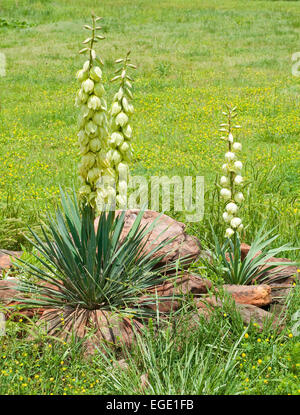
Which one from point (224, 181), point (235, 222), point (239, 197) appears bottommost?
point (235, 222)

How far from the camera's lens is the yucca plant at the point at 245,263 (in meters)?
4.58

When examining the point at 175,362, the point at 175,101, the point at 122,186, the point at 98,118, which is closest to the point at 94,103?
the point at 98,118

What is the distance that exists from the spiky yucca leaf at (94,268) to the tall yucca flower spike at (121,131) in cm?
32

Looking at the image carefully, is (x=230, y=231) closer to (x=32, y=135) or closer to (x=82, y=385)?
(x=82, y=385)

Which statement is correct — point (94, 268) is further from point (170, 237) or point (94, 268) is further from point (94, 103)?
point (94, 103)

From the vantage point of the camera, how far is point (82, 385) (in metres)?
3.67

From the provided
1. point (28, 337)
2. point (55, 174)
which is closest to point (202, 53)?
point (55, 174)

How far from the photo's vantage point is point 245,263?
182 inches

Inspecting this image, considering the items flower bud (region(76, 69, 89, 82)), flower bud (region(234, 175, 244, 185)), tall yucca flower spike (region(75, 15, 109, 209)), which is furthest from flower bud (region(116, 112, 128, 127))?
flower bud (region(234, 175, 244, 185))

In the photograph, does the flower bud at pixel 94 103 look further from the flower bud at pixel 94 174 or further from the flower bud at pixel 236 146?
the flower bud at pixel 236 146

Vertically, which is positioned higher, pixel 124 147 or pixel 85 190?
pixel 124 147

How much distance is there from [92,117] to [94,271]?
1205 millimetres
